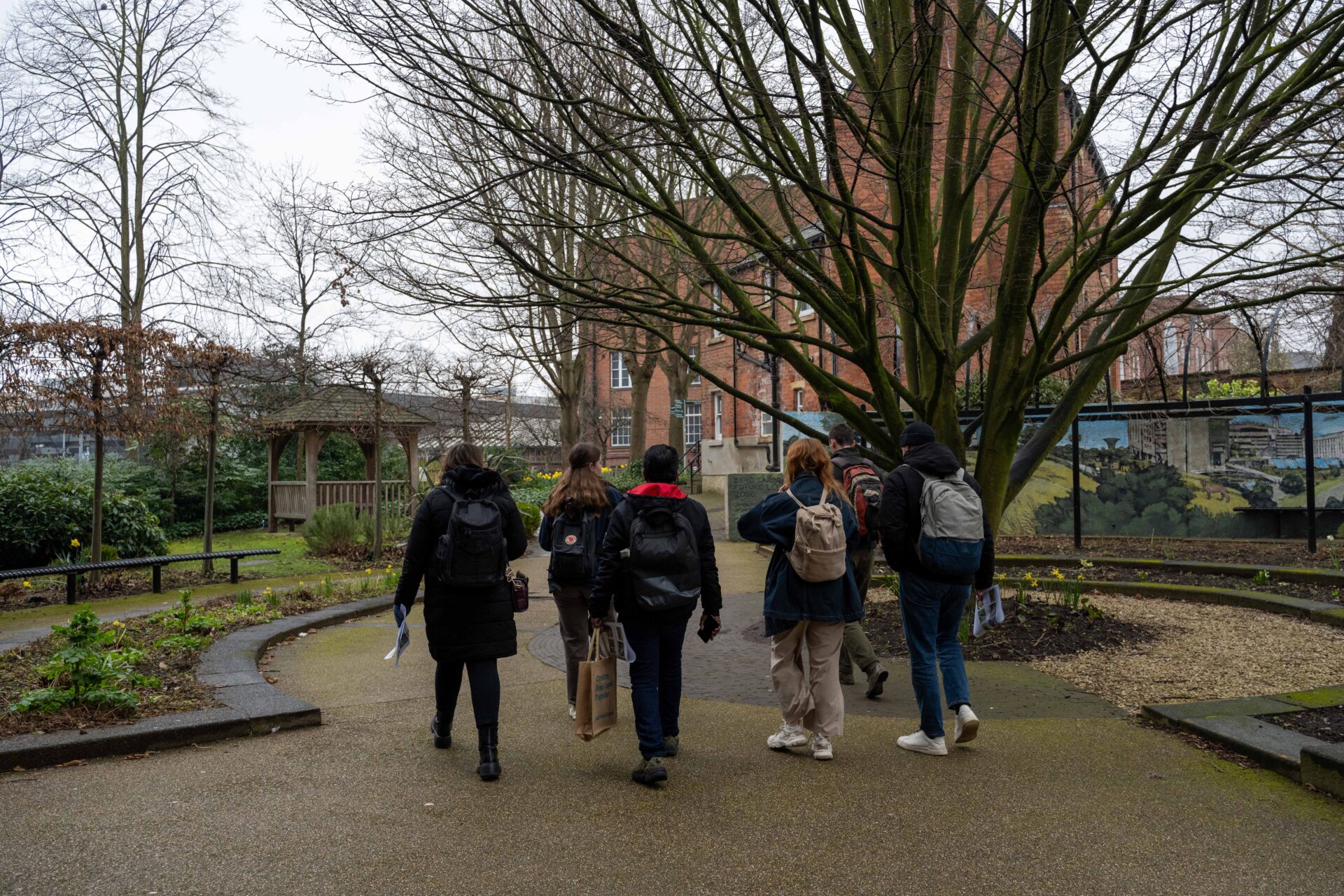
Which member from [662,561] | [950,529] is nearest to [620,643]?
[662,561]

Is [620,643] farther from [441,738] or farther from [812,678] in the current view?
[441,738]

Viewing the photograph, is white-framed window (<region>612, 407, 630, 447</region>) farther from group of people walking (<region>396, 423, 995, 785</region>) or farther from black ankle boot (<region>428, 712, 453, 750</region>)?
group of people walking (<region>396, 423, 995, 785</region>)

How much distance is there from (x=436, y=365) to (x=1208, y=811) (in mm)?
24898

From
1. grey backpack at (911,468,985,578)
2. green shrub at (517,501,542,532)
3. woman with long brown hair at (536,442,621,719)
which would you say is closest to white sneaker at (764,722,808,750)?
grey backpack at (911,468,985,578)

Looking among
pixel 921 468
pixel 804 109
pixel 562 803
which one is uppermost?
pixel 804 109

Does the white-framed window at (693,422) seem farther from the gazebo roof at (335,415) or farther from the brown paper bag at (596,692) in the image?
the brown paper bag at (596,692)

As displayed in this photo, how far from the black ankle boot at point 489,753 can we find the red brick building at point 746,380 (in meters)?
7.89

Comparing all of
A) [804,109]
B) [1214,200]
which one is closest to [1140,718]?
[804,109]

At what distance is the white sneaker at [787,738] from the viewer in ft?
17.1

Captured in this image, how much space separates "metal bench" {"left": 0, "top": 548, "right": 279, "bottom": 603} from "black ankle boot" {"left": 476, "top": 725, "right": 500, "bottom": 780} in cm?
735

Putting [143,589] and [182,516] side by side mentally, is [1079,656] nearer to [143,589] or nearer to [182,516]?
[143,589]

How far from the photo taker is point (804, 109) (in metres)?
5.84

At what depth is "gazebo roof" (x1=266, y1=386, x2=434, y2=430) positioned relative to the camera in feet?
68.3

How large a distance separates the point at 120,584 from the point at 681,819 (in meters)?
11.0
